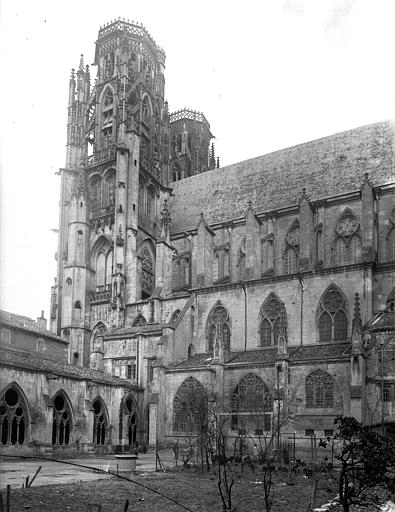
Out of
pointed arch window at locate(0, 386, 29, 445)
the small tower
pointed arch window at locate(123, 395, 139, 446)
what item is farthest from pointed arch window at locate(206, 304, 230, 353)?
the small tower

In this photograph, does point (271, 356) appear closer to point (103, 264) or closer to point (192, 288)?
point (192, 288)

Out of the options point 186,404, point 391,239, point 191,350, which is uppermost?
point 391,239

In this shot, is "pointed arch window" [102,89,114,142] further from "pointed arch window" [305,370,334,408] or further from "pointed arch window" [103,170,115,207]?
"pointed arch window" [305,370,334,408]

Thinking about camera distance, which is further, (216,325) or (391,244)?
(216,325)

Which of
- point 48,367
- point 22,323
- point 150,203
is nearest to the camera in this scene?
point 48,367

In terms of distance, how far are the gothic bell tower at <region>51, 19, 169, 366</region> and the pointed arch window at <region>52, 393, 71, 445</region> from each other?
53.6 ft

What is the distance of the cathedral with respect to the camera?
37.9m

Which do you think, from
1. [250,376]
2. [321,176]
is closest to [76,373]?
[250,376]

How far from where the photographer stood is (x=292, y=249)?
5212 centimetres

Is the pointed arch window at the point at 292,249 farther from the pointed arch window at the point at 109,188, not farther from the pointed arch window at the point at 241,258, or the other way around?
the pointed arch window at the point at 109,188

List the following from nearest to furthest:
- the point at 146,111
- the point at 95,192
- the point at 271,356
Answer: the point at 271,356
the point at 95,192
the point at 146,111

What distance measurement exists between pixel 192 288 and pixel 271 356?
1082cm

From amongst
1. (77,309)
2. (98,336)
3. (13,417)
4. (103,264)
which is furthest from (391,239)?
(13,417)

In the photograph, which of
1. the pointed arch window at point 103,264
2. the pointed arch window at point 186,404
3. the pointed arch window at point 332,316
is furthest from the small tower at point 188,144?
the pointed arch window at point 186,404
